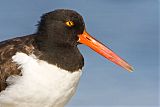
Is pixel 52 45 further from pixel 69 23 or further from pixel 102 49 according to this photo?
pixel 102 49

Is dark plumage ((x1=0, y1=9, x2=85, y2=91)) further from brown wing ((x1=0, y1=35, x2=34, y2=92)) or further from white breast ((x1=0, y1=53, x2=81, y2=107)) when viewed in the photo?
white breast ((x1=0, y1=53, x2=81, y2=107))

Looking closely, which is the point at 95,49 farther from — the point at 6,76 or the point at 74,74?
the point at 6,76

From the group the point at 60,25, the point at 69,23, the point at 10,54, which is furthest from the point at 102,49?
the point at 10,54

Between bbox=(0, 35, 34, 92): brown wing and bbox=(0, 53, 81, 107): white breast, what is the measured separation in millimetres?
109

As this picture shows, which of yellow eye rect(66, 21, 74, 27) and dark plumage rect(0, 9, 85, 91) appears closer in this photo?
dark plumage rect(0, 9, 85, 91)

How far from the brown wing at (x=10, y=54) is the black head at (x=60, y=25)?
0.43 metres

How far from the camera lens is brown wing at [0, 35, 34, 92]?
44.8ft

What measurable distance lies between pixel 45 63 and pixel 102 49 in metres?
1.71

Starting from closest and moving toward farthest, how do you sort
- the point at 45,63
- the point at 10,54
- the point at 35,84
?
the point at 35,84 → the point at 45,63 → the point at 10,54

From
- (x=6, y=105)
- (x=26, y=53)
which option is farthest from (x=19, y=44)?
(x=6, y=105)

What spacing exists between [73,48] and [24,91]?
147cm

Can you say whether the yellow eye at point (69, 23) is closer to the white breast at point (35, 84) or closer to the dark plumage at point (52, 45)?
the dark plumage at point (52, 45)

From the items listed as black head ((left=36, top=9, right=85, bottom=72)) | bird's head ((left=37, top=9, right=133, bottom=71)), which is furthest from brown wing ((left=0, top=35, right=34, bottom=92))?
bird's head ((left=37, top=9, right=133, bottom=71))

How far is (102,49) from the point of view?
14.7m
